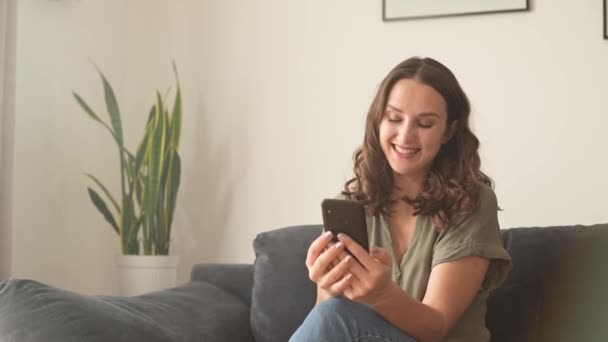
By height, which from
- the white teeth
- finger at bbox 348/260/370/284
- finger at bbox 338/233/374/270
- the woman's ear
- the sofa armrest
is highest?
the woman's ear

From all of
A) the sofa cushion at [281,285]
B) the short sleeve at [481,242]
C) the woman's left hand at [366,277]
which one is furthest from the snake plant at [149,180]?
the woman's left hand at [366,277]

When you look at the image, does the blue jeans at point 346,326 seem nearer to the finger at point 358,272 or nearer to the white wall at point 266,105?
the finger at point 358,272

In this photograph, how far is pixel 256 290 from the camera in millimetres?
2238

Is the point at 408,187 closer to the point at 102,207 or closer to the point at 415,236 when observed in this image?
the point at 415,236

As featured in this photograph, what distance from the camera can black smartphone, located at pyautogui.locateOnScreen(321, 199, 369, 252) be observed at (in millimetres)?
1538

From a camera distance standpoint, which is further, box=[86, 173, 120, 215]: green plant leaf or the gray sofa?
box=[86, 173, 120, 215]: green plant leaf

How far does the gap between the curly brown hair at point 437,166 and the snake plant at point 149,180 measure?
4.05 feet

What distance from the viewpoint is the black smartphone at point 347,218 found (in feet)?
5.05

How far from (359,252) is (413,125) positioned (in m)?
0.41

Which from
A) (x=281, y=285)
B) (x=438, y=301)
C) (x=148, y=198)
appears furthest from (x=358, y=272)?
(x=148, y=198)

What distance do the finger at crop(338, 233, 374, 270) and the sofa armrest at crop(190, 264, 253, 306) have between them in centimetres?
88

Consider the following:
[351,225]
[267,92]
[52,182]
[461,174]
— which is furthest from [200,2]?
[351,225]

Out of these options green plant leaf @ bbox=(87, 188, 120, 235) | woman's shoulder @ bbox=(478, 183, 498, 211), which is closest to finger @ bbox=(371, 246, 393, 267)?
woman's shoulder @ bbox=(478, 183, 498, 211)

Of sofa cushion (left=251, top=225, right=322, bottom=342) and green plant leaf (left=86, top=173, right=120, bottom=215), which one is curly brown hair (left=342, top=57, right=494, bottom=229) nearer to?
sofa cushion (left=251, top=225, right=322, bottom=342)
